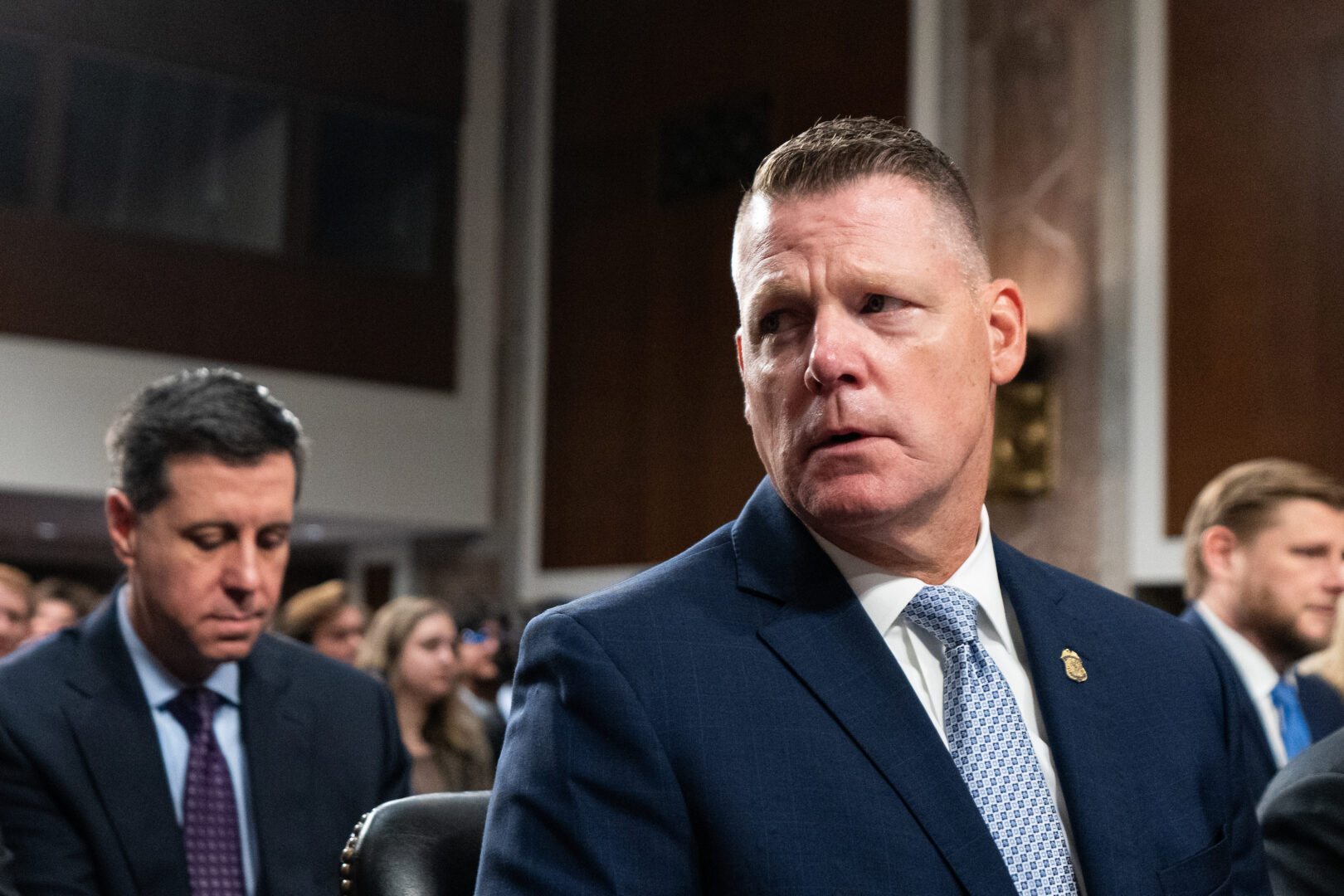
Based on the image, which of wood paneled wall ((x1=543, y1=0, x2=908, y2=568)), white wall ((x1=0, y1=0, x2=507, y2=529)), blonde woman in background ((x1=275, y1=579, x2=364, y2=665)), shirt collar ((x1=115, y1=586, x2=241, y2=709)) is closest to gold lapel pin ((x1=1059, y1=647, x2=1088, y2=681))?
shirt collar ((x1=115, y1=586, x2=241, y2=709))

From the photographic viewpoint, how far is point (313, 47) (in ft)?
34.5

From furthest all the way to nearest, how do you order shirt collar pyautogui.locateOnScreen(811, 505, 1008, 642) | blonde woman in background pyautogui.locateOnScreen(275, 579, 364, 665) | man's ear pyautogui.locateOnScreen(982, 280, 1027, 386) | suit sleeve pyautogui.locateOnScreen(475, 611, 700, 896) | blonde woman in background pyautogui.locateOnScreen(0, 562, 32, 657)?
blonde woman in background pyautogui.locateOnScreen(275, 579, 364, 665) < blonde woman in background pyautogui.locateOnScreen(0, 562, 32, 657) < man's ear pyautogui.locateOnScreen(982, 280, 1027, 386) < shirt collar pyautogui.locateOnScreen(811, 505, 1008, 642) < suit sleeve pyautogui.locateOnScreen(475, 611, 700, 896)

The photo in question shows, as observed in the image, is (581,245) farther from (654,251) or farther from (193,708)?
(193,708)

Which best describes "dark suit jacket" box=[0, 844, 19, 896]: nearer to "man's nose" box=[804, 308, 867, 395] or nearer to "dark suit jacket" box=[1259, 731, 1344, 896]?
"man's nose" box=[804, 308, 867, 395]

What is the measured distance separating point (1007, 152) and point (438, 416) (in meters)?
4.75

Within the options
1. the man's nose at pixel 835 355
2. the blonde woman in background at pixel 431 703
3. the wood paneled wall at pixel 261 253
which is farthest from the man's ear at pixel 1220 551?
the wood paneled wall at pixel 261 253

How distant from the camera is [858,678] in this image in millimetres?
1462

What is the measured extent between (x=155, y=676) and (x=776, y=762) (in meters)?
1.47

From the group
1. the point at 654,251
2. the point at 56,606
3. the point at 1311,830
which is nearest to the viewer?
the point at 1311,830

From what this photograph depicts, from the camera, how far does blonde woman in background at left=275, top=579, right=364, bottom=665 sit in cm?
627

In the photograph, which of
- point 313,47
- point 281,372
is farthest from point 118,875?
point 313,47

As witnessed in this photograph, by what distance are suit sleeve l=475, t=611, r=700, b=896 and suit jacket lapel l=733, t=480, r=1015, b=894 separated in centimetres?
16

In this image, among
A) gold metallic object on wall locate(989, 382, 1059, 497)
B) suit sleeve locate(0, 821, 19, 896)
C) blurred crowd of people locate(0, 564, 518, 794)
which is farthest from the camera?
gold metallic object on wall locate(989, 382, 1059, 497)

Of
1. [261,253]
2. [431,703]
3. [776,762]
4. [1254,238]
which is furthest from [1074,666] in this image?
[261,253]
